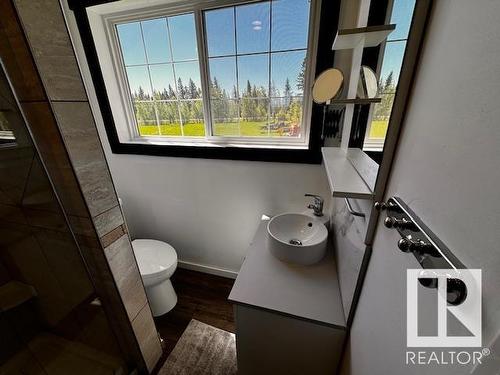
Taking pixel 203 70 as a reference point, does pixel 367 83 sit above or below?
below

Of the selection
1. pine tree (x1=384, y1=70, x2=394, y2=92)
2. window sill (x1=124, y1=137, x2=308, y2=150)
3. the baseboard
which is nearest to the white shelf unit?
pine tree (x1=384, y1=70, x2=394, y2=92)

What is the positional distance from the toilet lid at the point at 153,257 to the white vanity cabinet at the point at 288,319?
0.71 metres

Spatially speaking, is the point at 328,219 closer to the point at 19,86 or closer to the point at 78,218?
the point at 78,218

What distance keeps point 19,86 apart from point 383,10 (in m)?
1.20

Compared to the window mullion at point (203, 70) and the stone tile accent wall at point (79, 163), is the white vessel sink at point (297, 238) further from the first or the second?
the window mullion at point (203, 70)

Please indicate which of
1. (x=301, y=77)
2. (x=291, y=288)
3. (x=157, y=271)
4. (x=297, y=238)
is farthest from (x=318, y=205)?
(x=157, y=271)

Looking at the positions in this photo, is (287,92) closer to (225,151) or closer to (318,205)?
(225,151)

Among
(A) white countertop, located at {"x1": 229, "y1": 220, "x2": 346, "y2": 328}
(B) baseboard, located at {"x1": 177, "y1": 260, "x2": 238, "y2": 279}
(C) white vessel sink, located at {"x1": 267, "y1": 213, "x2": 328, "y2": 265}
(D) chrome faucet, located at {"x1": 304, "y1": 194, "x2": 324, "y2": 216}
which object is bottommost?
(B) baseboard, located at {"x1": 177, "y1": 260, "x2": 238, "y2": 279}

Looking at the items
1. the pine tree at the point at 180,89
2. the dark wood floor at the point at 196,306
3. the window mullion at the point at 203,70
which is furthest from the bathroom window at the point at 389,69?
the dark wood floor at the point at 196,306

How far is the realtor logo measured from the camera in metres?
0.29

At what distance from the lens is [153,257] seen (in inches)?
60.7

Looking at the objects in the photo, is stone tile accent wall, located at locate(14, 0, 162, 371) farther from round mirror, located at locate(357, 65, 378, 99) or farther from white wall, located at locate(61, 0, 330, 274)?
round mirror, located at locate(357, 65, 378, 99)

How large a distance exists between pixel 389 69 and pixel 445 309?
61 cm

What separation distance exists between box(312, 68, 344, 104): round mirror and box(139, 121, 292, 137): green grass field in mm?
477
